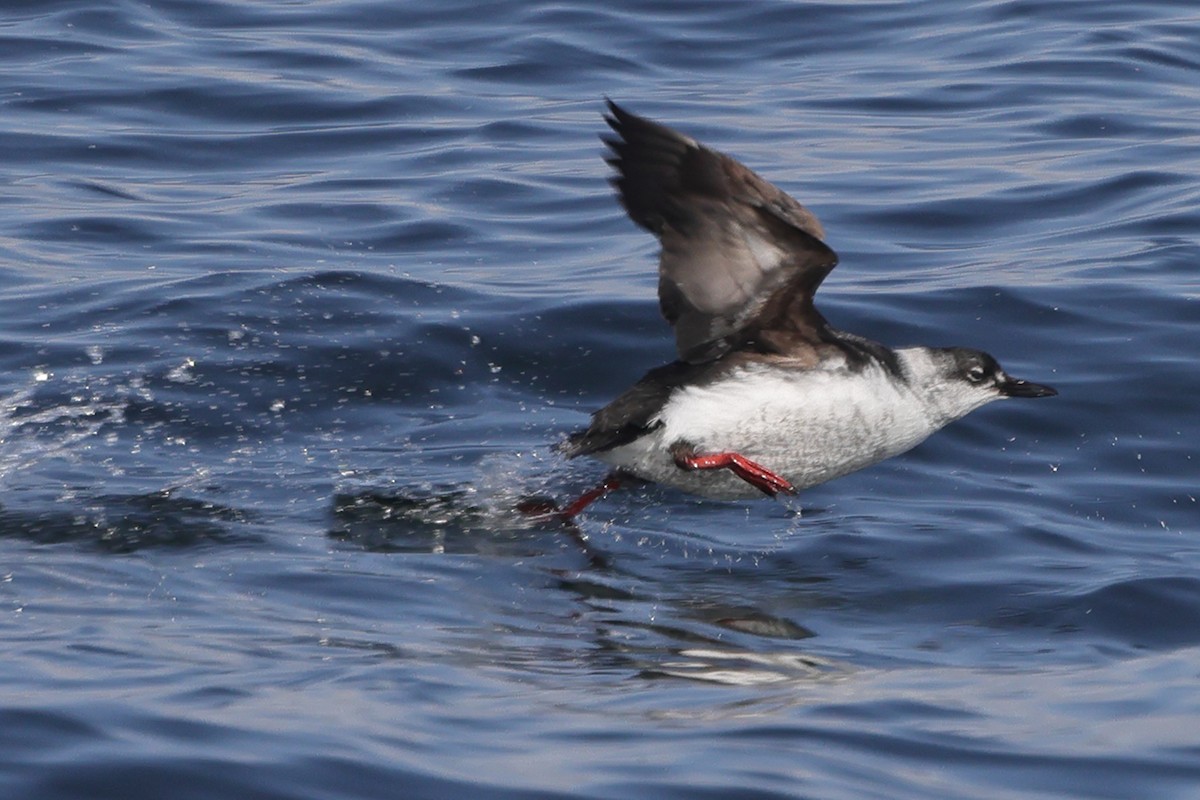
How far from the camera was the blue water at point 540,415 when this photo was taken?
192 inches

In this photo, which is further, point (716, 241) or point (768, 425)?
point (768, 425)

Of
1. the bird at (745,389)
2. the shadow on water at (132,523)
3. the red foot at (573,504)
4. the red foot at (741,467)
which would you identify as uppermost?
the bird at (745,389)

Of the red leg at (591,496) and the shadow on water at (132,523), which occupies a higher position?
the shadow on water at (132,523)

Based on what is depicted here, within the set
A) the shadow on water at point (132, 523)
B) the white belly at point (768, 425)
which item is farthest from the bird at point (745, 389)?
the shadow on water at point (132, 523)

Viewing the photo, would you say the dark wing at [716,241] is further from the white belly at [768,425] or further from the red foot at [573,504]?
the red foot at [573,504]

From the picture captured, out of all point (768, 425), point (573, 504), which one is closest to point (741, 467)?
point (768, 425)

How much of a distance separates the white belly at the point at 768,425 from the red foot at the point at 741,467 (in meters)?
0.05

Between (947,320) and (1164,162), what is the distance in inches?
140

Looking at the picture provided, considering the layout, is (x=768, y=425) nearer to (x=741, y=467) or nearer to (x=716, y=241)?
(x=741, y=467)

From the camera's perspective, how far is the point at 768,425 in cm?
708

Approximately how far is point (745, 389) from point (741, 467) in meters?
0.31

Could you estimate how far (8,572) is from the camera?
6.16m

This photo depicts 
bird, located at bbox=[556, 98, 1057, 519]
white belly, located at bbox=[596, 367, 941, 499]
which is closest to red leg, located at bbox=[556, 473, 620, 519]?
bird, located at bbox=[556, 98, 1057, 519]

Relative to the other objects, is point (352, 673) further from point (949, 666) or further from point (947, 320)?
point (947, 320)
